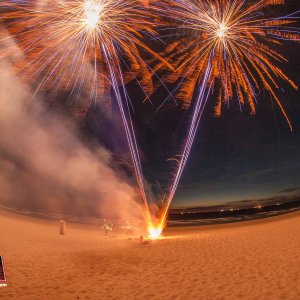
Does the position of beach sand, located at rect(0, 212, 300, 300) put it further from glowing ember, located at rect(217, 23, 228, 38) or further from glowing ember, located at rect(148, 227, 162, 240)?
glowing ember, located at rect(217, 23, 228, 38)

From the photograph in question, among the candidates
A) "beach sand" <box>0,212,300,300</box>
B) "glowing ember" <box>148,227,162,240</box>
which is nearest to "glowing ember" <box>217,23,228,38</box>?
"beach sand" <box>0,212,300,300</box>

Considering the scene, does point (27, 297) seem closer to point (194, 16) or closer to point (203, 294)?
point (203, 294)

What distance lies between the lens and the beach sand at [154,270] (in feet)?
18.0

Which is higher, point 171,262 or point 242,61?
point 242,61

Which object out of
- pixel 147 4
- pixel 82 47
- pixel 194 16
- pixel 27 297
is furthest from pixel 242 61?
pixel 27 297

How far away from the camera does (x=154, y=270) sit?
23.5 ft

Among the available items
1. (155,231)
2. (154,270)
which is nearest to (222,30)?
(154,270)

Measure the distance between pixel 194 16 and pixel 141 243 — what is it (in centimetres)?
770

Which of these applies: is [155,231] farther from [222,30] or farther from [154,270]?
[222,30]

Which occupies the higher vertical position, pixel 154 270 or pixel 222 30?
pixel 222 30

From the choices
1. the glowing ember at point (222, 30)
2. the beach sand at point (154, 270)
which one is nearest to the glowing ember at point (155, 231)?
the beach sand at point (154, 270)

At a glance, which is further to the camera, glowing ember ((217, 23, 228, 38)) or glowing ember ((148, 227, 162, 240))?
glowing ember ((148, 227, 162, 240))

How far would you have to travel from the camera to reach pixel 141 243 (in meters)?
11.1

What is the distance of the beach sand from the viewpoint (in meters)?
5.47
